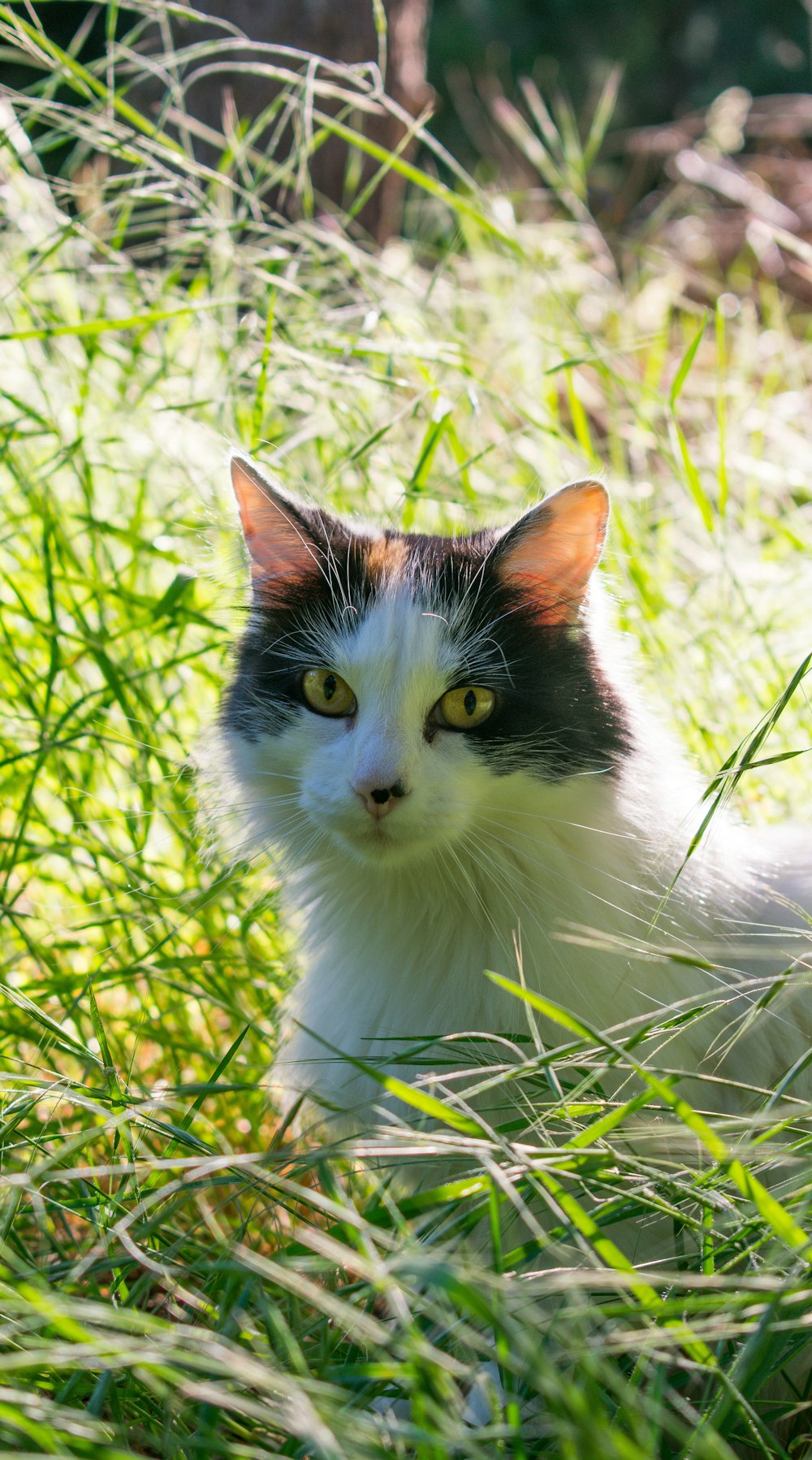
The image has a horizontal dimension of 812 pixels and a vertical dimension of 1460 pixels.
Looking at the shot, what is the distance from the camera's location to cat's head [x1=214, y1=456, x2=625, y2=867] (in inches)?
51.4

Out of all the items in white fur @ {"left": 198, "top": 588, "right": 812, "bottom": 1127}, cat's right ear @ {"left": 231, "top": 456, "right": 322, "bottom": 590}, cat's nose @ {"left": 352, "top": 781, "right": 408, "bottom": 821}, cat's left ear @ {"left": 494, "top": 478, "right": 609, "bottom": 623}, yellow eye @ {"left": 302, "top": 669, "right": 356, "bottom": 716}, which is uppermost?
cat's right ear @ {"left": 231, "top": 456, "right": 322, "bottom": 590}

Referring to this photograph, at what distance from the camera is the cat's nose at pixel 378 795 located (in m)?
1.24

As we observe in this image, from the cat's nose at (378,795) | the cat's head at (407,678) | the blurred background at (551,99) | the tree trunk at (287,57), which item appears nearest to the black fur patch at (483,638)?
the cat's head at (407,678)

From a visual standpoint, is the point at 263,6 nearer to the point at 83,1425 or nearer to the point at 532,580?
the point at 532,580

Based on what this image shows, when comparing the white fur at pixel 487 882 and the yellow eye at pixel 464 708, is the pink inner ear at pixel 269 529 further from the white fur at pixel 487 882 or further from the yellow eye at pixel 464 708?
the yellow eye at pixel 464 708

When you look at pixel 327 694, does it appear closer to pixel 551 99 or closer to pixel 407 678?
pixel 407 678

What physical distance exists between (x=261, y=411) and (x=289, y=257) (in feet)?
1.19

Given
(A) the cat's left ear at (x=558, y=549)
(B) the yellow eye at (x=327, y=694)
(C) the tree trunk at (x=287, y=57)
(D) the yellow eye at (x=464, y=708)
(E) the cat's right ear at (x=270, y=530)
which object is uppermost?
(C) the tree trunk at (x=287, y=57)

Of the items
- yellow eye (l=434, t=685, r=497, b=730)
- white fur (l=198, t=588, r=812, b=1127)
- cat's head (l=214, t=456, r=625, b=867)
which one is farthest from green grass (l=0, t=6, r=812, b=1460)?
yellow eye (l=434, t=685, r=497, b=730)

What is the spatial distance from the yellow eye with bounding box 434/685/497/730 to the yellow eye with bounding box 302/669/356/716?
12 cm

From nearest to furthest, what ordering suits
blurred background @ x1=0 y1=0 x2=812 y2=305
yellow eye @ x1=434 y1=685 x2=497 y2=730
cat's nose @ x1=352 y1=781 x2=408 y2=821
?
cat's nose @ x1=352 y1=781 x2=408 y2=821, yellow eye @ x1=434 y1=685 x2=497 y2=730, blurred background @ x1=0 y1=0 x2=812 y2=305

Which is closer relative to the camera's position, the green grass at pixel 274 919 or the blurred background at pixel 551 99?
the green grass at pixel 274 919

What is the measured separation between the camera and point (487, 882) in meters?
1.41

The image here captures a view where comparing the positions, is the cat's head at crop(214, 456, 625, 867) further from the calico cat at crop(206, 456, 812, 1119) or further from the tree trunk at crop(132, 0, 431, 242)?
the tree trunk at crop(132, 0, 431, 242)
